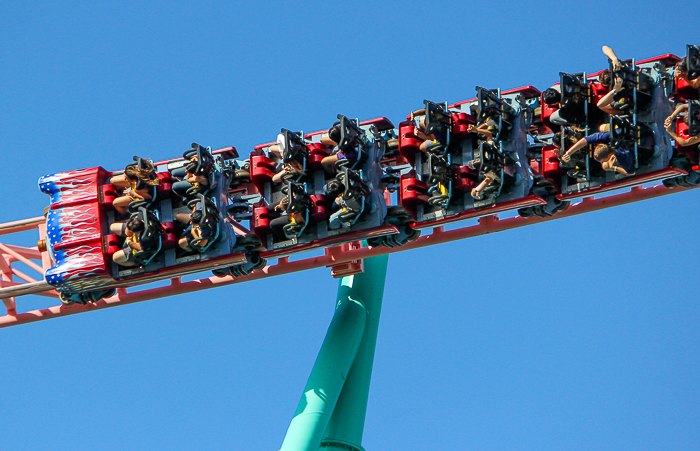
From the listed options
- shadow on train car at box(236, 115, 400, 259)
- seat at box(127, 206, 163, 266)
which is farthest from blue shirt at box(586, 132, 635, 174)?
seat at box(127, 206, 163, 266)

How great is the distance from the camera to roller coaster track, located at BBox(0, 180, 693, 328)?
11.0 metres

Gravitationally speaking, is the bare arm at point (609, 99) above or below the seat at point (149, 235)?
above

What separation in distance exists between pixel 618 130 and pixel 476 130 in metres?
1.21

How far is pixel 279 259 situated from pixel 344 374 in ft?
4.27

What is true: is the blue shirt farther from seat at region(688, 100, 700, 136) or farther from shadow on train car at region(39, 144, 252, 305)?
shadow on train car at region(39, 144, 252, 305)

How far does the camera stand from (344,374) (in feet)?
41.1

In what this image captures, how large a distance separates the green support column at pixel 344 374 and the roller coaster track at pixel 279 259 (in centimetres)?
73

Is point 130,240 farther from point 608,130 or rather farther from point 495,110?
point 608,130

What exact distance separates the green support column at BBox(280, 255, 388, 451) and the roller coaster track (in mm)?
729

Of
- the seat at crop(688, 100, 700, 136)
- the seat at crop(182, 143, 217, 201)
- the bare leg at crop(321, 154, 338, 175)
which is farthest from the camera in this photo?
the seat at crop(182, 143, 217, 201)

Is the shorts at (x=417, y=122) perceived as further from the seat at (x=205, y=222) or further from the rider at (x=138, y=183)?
the rider at (x=138, y=183)

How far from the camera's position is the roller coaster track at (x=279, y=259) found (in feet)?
35.9

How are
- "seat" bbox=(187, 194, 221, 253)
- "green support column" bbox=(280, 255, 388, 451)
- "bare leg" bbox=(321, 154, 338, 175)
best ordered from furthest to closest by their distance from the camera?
1. "green support column" bbox=(280, 255, 388, 451)
2. "seat" bbox=(187, 194, 221, 253)
3. "bare leg" bbox=(321, 154, 338, 175)

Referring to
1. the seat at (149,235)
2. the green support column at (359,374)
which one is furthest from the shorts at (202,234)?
the green support column at (359,374)
